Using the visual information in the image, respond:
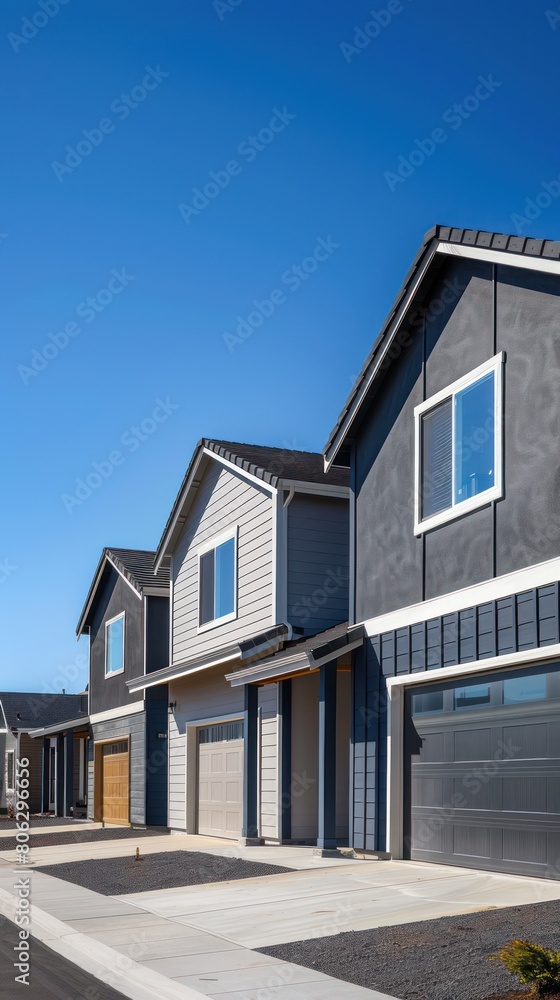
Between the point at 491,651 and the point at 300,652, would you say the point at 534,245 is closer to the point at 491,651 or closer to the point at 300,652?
the point at 491,651

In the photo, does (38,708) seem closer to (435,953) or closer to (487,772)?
(487,772)

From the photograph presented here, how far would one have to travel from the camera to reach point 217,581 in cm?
2064

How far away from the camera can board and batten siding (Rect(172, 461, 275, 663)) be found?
18250mm

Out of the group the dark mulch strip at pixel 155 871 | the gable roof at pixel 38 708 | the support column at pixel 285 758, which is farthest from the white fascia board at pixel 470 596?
the gable roof at pixel 38 708

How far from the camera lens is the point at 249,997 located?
22.3ft

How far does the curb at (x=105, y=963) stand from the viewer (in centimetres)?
717

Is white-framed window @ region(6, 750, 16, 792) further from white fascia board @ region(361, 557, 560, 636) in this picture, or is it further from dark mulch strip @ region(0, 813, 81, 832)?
white fascia board @ region(361, 557, 560, 636)

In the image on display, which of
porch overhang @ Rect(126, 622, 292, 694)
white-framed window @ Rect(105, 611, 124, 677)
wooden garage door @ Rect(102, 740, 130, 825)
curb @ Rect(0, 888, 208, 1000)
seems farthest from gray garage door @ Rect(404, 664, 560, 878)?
white-framed window @ Rect(105, 611, 124, 677)

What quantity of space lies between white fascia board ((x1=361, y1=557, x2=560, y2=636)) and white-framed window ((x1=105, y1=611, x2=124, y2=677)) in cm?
1374

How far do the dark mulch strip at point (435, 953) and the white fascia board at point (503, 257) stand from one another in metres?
6.20

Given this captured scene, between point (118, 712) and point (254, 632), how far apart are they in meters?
9.64

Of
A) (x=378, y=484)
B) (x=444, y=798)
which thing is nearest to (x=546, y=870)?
(x=444, y=798)

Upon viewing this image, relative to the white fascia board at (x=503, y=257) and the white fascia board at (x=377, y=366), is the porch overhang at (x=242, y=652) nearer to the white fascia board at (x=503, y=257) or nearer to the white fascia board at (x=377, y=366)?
the white fascia board at (x=377, y=366)

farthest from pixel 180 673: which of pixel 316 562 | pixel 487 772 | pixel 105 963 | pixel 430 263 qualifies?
pixel 105 963
